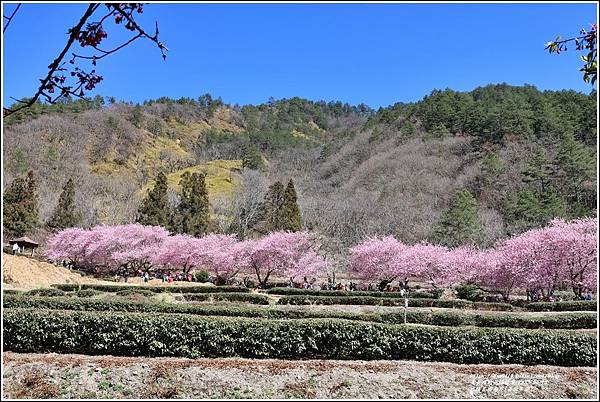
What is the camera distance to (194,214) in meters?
48.4

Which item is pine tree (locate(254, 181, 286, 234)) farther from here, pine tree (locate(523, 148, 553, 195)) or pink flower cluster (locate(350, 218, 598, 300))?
pine tree (locate(523, 148, 553, 195))

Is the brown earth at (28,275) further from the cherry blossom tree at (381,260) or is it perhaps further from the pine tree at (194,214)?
the cherry blossom tree at (381,260)

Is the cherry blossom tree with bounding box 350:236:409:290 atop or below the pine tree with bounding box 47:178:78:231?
below

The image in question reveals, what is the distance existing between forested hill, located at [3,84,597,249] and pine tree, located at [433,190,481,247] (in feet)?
0.33

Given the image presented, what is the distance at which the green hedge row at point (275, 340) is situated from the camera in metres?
10.7

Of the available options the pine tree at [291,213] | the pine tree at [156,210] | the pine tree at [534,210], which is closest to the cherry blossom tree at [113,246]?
the pine tree at [156,210]

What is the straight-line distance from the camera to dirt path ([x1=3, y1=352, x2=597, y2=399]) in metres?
8.41

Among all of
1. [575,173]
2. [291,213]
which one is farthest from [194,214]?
[575,173]

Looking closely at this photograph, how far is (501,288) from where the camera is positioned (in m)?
28.0

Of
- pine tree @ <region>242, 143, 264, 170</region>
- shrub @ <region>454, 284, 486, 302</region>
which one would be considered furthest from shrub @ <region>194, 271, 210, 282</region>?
pine tree @ <region>242, 143, 264, 170</region>

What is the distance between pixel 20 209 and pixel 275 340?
41618 mm

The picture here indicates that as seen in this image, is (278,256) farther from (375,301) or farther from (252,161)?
(252,161)

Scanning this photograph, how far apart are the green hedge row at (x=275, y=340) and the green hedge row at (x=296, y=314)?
431cm

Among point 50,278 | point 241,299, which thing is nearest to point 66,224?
point 50,278
